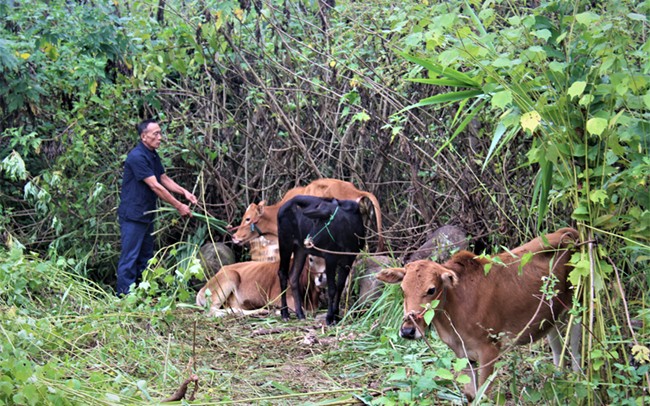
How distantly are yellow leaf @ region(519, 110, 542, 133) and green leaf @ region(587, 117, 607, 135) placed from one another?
296 mm

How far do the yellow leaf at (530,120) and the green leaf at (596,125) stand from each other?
0.30m

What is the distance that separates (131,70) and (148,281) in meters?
4.65

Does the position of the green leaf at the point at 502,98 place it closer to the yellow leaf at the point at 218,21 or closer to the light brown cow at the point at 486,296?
the light brown cow at the point at 486,296

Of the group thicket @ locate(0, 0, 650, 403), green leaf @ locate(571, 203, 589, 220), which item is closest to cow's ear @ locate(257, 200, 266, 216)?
thicket @ locate(0, 0, 650, 403)

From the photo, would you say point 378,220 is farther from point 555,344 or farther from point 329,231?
point 555,344

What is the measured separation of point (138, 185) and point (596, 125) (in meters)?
6.71

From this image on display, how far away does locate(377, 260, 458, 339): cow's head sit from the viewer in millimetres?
6547

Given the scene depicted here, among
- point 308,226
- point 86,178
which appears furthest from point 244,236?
point 86,178

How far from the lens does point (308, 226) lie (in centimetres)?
1009

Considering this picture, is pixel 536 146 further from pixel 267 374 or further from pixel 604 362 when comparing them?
pixel 267 374

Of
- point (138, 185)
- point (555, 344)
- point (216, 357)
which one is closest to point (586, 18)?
point (555, 344)

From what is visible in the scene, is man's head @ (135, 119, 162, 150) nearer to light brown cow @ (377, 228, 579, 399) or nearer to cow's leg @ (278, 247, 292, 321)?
cow's leg @ (278, 247, 292, 321)

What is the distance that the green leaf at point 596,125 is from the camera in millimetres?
5512

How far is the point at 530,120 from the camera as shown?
219 inches
